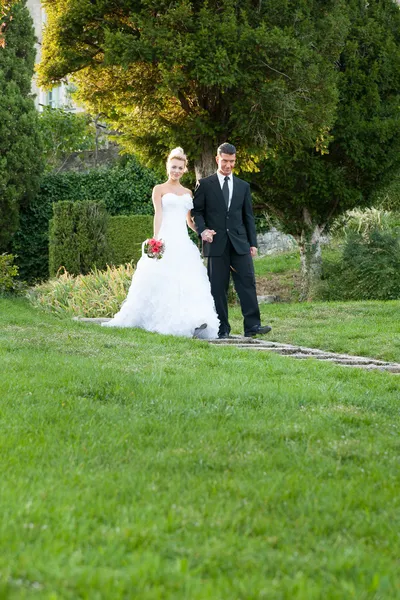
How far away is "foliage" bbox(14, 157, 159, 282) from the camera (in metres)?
22.3

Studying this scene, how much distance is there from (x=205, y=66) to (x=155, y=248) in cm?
444

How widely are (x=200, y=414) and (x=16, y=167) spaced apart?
16.0 meters

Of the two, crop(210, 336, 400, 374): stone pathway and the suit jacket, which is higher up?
the suit jacket

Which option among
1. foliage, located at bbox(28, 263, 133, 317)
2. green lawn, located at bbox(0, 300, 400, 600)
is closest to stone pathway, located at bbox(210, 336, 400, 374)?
green lawn, located at bbox(0, 300, 400, 600)

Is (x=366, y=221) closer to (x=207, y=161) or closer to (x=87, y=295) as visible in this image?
(x=207, y=161)

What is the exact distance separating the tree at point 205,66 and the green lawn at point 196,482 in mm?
8615

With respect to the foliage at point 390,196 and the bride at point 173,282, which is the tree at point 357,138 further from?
the bride at point 173,282

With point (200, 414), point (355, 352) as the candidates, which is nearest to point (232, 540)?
point (200, 414)

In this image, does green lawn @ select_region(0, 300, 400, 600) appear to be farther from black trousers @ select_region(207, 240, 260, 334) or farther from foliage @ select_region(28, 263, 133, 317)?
foliage @ select_region(28, 263, 133, 317)

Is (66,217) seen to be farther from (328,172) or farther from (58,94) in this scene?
(58,94)

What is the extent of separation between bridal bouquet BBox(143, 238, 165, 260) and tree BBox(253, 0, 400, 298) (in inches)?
284

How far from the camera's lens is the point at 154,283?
11281 millimetres

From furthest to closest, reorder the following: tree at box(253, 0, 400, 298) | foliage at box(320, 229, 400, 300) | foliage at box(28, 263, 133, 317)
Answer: foliage at box(320, 229, 400, 300) → tree at box(253, 0, 400, 298) → foliage at box(28, 263, 133, 317)

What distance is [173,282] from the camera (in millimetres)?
11211
